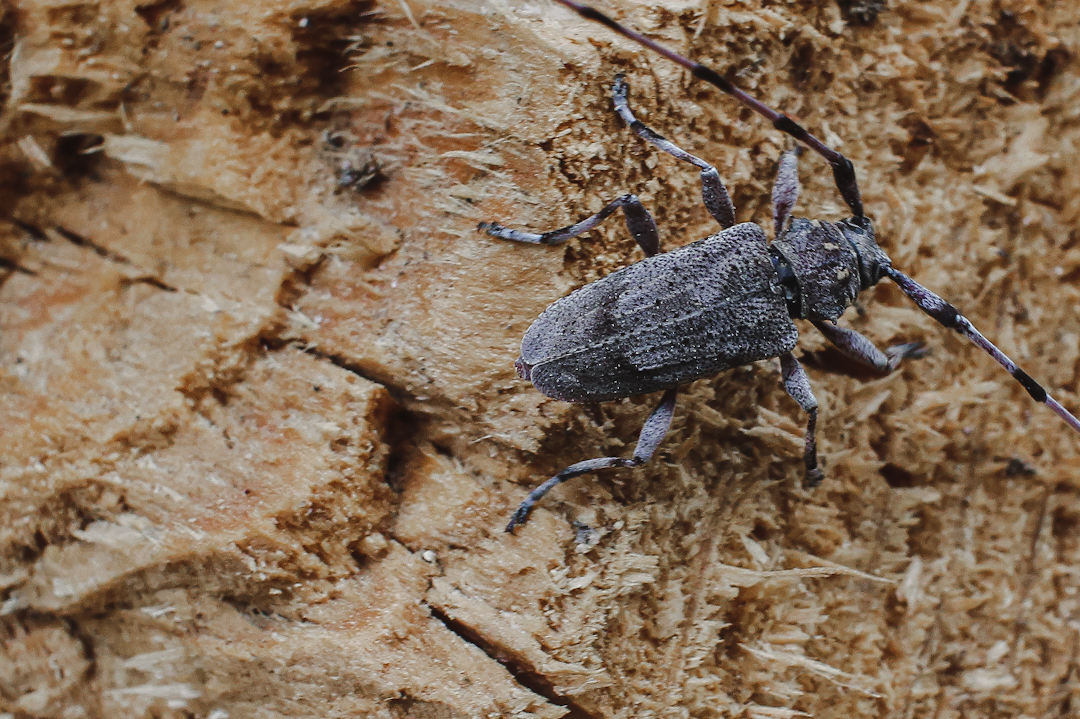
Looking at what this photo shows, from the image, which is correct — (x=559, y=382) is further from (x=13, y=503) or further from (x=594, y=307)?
(x=13, y=503)

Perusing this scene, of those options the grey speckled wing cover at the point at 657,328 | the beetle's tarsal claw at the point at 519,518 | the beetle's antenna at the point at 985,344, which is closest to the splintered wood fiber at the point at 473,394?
the beetle's tarsal claw at the point at 519,518

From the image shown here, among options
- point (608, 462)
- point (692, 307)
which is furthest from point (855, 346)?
point (608, 462)

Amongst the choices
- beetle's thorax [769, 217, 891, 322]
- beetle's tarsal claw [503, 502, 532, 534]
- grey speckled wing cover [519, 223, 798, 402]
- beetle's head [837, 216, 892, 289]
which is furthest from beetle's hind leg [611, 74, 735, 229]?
beetle's tarsal claw [503, 502, 532, 534]

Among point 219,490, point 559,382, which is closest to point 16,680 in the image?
point 219,490

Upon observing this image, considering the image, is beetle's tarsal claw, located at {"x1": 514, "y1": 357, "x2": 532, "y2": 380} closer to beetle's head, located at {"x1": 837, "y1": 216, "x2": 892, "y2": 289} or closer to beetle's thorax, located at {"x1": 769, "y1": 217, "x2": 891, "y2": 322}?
beetle's thorax, located at {"x1": 769, "y1": 217, "x2": 891, "y2": 322}

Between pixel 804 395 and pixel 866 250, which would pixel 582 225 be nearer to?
pixel 804 395
